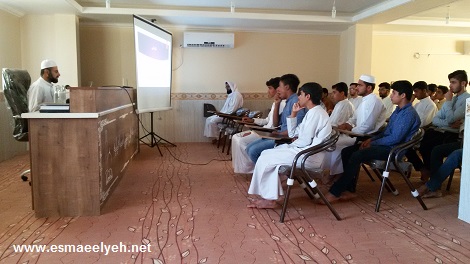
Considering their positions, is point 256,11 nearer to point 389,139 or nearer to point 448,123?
point 448,123

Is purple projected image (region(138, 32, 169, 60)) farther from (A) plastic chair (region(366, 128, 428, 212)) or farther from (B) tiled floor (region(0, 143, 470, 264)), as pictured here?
(A) plastic chair (region(366, 128, 428, 212))

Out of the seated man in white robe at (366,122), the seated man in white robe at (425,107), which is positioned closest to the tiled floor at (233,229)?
the seated man in white robe at (366,122)

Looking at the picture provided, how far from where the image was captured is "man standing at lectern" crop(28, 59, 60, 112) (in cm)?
425

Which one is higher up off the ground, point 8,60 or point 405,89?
point 8,60

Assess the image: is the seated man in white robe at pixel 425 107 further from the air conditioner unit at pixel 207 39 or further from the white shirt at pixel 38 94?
the white shirt at pixel 38 94

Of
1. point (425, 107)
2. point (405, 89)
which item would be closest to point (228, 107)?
point (425, 107)

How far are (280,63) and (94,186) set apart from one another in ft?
18.1

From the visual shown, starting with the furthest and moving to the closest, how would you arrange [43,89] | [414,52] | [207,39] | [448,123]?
[414,52] → [207,39] → [43,89] → [448,123]

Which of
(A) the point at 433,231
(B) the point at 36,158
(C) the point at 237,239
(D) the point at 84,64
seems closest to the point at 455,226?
(A) the point at 433,231

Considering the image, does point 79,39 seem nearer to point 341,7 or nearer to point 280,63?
point 280,63

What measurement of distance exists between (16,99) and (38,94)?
251 mm

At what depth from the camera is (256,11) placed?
664 centimetres

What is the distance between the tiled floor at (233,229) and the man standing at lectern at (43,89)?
96cm

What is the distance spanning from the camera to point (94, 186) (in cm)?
310
